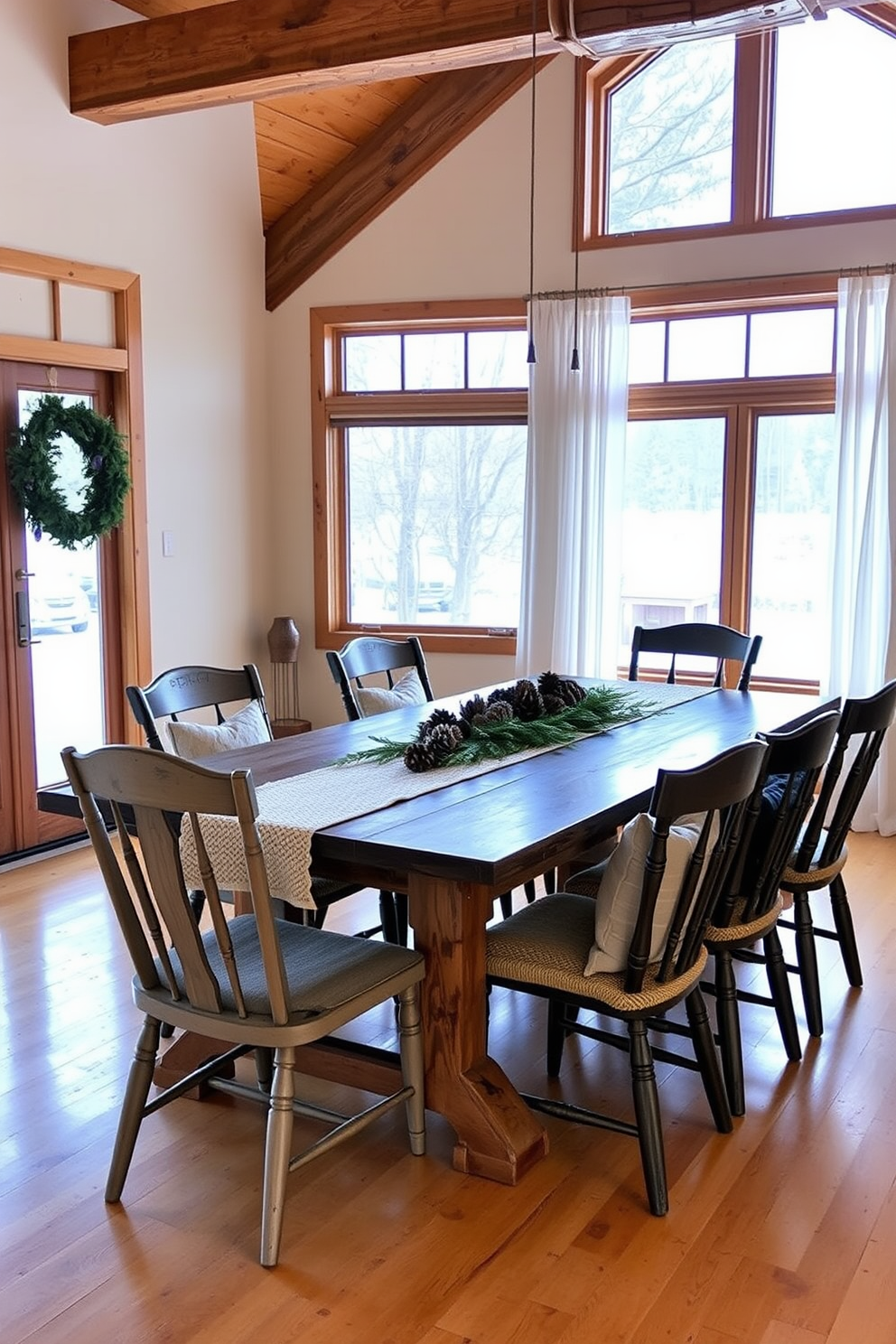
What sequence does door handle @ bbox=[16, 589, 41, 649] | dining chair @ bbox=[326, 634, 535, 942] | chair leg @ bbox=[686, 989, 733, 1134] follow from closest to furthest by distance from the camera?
chair leg @ bbox=[686, 989, 733, 1134] < dining chair @ bbox=[326, 634, 535, 942] < door handle @ bbox=[16, 589, 41, 649]

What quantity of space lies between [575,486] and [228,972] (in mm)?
3986

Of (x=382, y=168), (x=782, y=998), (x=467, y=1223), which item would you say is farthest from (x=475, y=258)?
(x=467, y=1223)

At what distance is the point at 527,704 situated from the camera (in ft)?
11.8

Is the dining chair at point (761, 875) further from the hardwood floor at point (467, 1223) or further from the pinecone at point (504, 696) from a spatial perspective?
the pinecone at point (504, 696)

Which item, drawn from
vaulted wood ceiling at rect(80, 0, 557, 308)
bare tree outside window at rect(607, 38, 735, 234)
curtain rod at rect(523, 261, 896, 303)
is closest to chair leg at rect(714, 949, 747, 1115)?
curtain rod at rect(523, 261, 896, 303)

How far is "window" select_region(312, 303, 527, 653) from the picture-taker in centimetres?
625

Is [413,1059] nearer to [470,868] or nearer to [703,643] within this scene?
[470,868]

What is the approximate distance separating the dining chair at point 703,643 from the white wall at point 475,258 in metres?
1.64

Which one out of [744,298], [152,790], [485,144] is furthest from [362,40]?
[152,790]

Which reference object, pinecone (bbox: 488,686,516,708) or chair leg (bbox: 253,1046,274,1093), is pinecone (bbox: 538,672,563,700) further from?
chair leg (bbox: 253,1046,274,1093)

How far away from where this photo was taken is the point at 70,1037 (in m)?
3.36

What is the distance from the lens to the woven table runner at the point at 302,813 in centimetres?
249

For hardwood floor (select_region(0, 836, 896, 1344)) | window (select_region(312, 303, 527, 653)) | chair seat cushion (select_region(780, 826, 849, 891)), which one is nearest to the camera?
hardwood floor (select_region(0, 836, 896, 1344))

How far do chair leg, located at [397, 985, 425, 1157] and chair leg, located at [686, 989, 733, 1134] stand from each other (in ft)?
1.96
